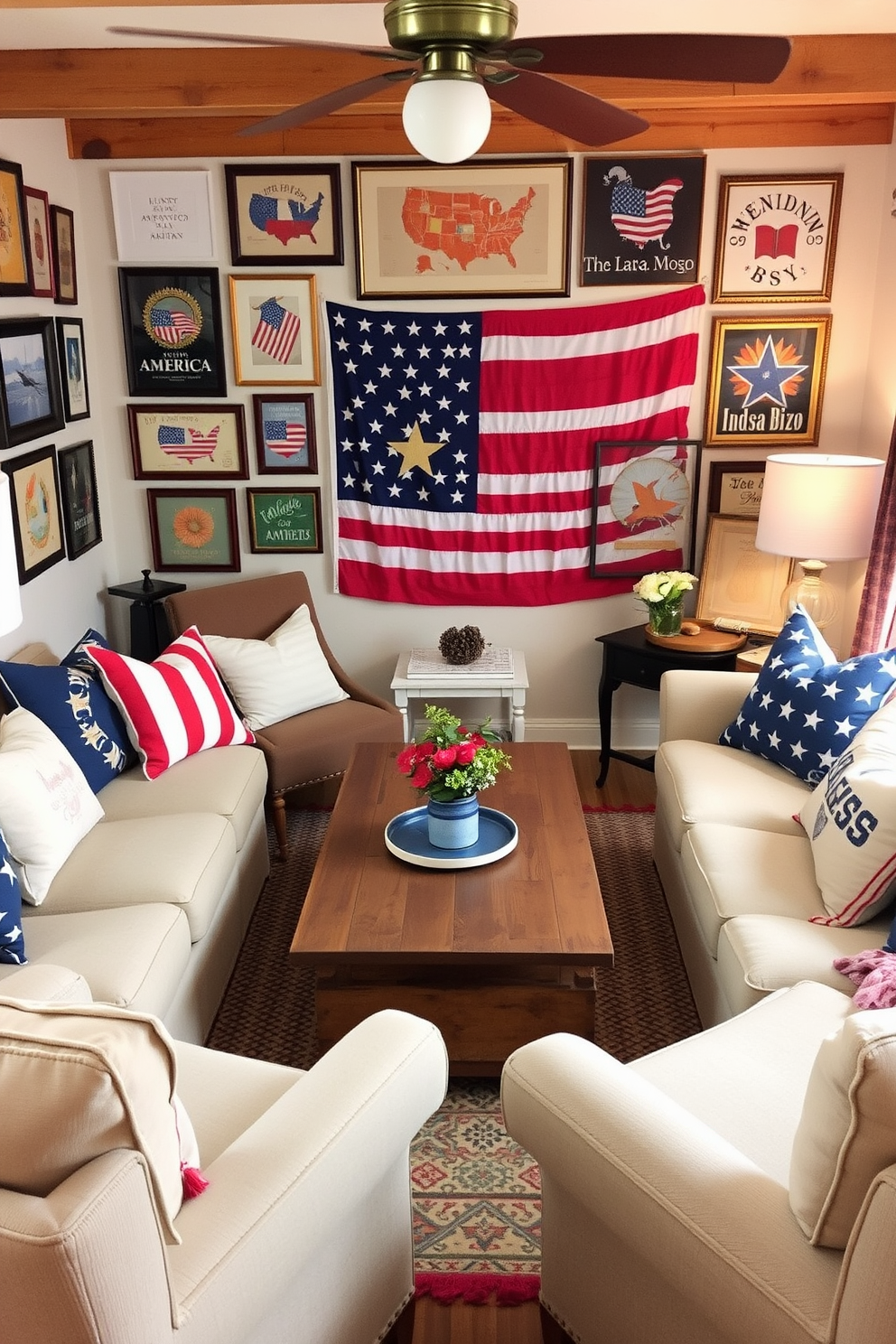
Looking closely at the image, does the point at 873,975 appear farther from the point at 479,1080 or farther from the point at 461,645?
the point at 461,645

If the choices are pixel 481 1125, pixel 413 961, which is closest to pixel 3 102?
pixel 413 961

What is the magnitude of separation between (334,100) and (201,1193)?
185 centimetres

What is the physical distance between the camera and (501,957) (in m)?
2.37

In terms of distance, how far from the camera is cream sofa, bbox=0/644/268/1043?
231 cm

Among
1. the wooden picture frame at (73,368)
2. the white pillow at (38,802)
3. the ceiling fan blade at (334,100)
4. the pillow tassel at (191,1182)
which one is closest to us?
the pillow tassel at (191,1182)

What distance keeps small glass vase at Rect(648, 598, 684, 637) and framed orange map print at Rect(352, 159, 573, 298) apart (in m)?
1.30

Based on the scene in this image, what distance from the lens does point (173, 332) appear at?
426cm

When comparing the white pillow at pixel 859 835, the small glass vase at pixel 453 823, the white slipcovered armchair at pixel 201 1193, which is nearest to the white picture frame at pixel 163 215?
the small glass vase at pixel 453 823

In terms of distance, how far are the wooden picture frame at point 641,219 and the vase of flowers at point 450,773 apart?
7.51 ft

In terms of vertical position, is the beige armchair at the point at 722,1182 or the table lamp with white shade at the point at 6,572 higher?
the table lamp with white shade at the point at 6,572

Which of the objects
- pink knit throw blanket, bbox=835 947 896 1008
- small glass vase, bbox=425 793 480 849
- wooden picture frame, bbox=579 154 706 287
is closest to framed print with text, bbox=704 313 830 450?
wooden picture frame, bbox=579 154 706 287

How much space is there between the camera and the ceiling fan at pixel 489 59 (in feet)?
5.40

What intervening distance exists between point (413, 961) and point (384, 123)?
315 cm

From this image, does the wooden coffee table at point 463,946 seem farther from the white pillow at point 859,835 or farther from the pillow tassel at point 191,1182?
the pillow tassel at point 191,1182
